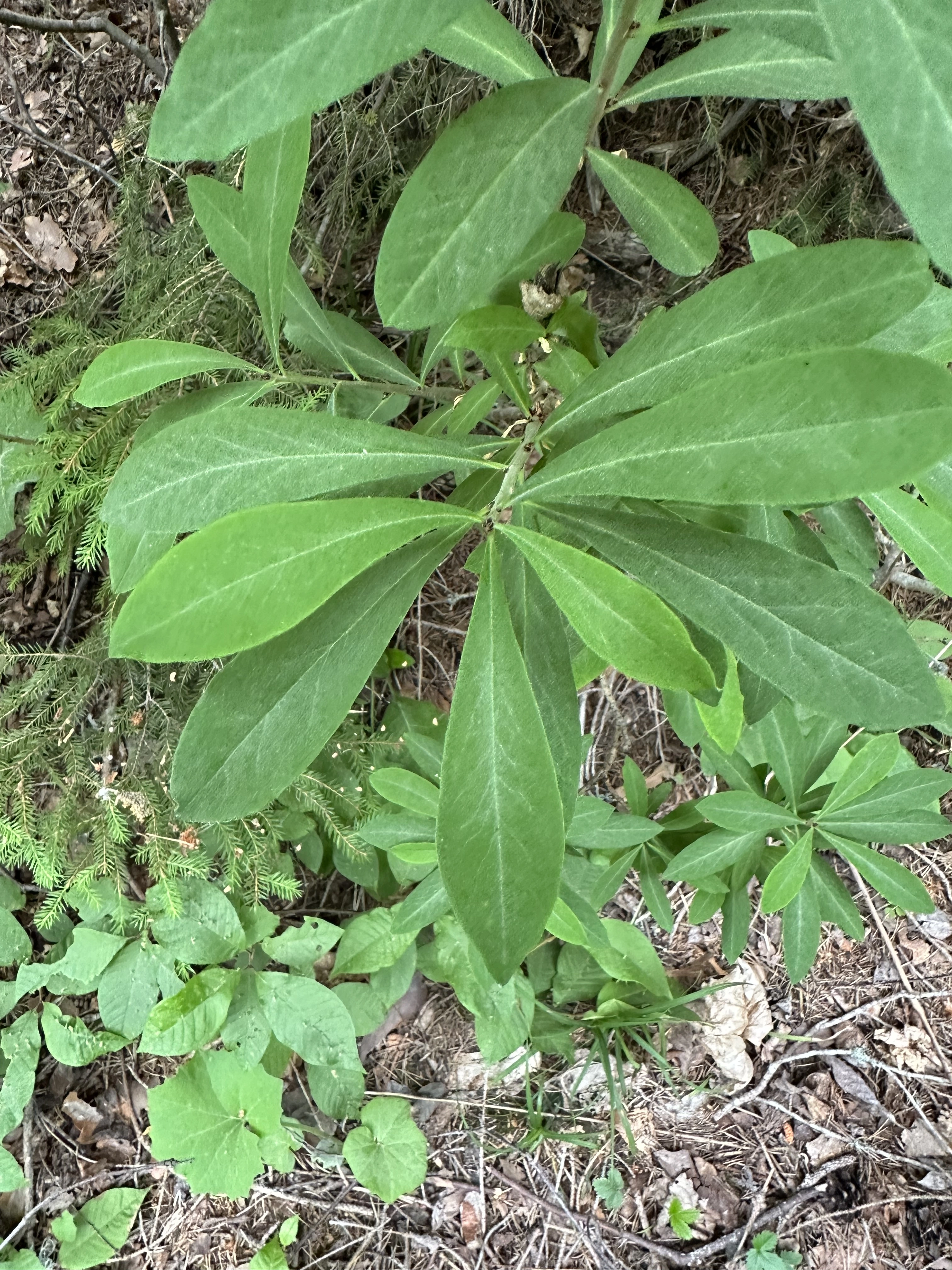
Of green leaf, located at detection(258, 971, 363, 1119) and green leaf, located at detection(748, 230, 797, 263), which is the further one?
green leaf, located at detection(258, 971, 363, 1119)

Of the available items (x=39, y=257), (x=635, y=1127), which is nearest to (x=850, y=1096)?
(x=635, y=1127)

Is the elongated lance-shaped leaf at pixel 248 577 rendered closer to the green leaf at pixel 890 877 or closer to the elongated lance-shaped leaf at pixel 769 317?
the elongated lance-shaped leaf at pixel 769 317

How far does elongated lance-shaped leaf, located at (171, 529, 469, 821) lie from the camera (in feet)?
2.91

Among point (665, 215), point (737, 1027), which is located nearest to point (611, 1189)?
point (737, 1027)

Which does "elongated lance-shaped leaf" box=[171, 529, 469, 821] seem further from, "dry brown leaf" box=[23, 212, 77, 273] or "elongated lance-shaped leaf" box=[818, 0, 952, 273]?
"dry brown leaf" box=[23, 212, 77, 273]

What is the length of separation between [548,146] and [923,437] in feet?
1.93

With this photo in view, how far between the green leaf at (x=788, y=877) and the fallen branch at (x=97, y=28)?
223cm

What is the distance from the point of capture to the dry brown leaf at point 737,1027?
7.87 ft

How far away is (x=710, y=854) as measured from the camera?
1662mm

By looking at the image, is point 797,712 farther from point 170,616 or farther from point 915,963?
point 170,616

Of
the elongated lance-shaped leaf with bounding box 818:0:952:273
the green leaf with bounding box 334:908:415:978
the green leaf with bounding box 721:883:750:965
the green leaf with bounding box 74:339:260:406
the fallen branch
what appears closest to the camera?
the elongated lance-shaped leaf with bounding box 818:0:952:273

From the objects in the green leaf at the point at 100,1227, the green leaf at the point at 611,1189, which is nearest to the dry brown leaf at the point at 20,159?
the green leaf at the point at 100,1227

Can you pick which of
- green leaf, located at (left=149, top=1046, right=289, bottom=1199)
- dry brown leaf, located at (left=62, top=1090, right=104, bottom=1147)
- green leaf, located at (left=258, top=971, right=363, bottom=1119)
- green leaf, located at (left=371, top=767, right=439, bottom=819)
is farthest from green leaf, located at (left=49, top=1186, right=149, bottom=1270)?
green leaf, located at (left=371, top=767, right=439, bottom=819)

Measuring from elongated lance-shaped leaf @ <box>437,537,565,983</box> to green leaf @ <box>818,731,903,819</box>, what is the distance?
1.03 metres
